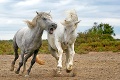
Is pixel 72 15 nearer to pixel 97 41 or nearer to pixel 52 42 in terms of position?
pixel 52 42

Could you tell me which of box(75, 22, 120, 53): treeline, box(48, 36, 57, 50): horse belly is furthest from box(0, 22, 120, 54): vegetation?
box(48, 36, 57, 50): horse belly

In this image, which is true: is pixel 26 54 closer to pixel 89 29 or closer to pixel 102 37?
pixel 102 37

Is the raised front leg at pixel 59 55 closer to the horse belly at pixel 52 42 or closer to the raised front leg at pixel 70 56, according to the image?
the raised front leg at pixel 70 56

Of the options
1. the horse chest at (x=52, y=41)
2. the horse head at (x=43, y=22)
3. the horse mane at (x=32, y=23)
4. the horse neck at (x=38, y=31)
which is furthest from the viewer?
the horse chest at (x=52, y=41)

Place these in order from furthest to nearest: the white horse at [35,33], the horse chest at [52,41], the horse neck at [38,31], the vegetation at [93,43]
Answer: the vegetation at [93,43] < the horse chest at [52,41] < the horse neck at [38,31] < the white horse at [35,33]

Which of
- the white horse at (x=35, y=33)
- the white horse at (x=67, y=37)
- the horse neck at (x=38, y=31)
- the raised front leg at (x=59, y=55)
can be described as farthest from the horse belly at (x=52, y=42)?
the horse neck at (x=38, y=31)

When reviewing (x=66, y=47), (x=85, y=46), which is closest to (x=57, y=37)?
(x=66, y=47)

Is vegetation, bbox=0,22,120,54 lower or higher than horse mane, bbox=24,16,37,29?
lower

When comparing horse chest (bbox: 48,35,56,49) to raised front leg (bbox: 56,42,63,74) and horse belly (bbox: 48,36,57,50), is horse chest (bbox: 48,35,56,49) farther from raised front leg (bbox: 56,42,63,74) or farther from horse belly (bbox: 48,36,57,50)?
raised front leg (bbox: 56,42,63,74)

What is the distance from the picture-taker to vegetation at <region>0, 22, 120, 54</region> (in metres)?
32.1

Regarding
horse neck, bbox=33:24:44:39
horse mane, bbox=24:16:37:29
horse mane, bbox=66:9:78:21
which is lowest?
horse neck, bbox=33:24:44:39

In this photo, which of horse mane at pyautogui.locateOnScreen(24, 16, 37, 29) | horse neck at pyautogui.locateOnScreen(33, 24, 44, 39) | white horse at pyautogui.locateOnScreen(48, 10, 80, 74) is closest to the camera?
horse neck at pyautogui.locateOnScreen(33, 24, 44, 39)

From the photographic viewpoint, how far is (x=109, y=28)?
51938 millimetres

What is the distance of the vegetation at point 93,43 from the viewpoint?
32125 millimetres
